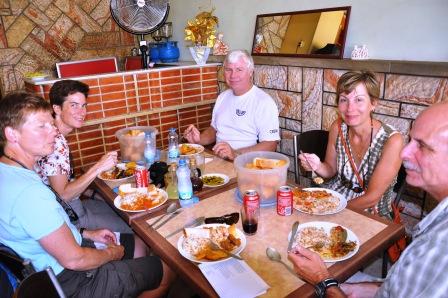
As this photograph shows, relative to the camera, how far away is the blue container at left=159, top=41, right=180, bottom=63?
3.96m

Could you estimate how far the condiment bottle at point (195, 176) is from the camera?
5.84ft

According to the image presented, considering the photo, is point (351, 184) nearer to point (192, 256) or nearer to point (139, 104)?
point (192, 256)

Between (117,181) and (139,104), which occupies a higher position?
(139,104)

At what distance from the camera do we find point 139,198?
1732mm

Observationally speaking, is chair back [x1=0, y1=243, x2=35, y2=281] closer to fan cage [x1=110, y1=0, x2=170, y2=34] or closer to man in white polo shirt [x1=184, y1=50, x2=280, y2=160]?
man in white polo shirt [x1=184, y1=50, x2=280, y2=160]

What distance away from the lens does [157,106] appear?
10.8ft

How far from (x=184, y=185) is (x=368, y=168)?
995 millimetres

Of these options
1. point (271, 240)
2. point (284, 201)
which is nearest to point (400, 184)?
point (284, 201)

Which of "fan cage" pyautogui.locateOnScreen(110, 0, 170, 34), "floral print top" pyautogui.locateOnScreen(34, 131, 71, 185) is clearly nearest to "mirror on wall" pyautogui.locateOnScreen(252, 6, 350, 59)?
"fan cage" pyautogui.locateOnScreen(110, 0, 170, 34)

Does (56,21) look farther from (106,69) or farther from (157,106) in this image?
(157,106)

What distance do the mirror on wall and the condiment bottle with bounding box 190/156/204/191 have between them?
1329mm

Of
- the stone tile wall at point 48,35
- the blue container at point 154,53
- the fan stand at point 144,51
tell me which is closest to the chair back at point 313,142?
the fan stand at point 144,51

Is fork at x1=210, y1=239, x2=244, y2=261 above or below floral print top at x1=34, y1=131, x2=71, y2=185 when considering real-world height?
below

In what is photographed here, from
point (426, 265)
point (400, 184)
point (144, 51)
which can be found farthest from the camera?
point (144, 51)
